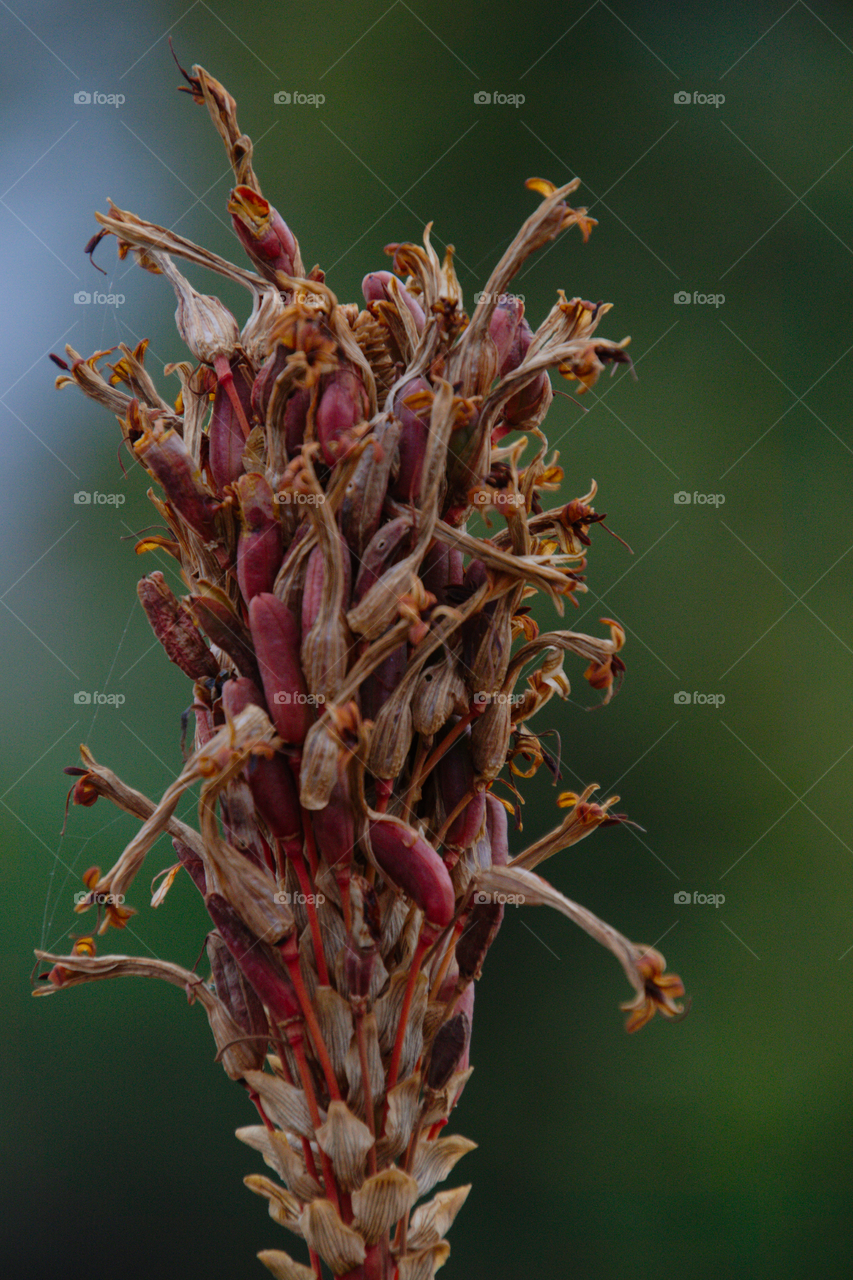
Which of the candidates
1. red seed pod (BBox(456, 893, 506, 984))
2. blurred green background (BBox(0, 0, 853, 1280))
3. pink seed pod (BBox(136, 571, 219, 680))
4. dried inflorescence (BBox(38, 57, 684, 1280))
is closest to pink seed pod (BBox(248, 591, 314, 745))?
dried inflorescence (BBox(38, 57, 684, 1280))

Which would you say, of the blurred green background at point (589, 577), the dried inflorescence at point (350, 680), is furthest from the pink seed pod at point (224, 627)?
the blurred green background at point (589, 577)

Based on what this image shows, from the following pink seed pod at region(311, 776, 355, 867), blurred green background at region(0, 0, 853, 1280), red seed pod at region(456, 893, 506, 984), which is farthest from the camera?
blurred green background at region(0, 0, 853, 1280)

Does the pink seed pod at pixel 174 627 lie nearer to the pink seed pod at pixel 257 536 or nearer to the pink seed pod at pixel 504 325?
the pink seed pod at pixel 257 536

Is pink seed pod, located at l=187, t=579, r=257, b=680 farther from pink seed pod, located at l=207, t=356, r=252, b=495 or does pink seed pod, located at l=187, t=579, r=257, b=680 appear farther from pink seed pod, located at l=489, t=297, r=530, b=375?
pink seed pod, located at l=489, t=297, r=530, b=375

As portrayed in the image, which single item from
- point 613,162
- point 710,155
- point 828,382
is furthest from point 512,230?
point 828,382

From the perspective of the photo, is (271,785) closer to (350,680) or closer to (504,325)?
(350,680)

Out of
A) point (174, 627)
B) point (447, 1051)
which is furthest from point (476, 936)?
point (174, 627)

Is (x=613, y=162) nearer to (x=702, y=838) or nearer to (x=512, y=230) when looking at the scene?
(x=512, y=230)
